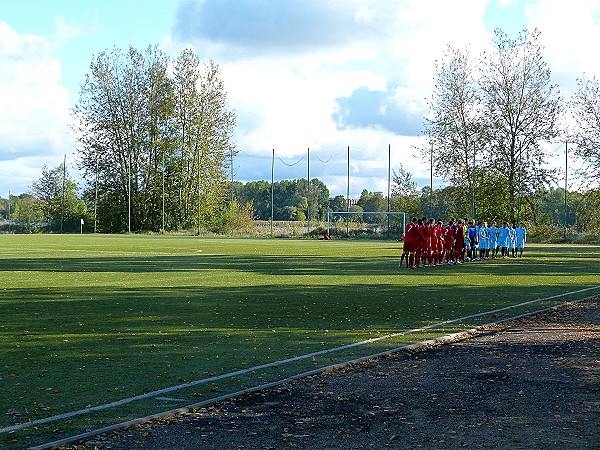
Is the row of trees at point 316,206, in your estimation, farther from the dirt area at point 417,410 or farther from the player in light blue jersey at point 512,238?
the dirt area at point 417,410

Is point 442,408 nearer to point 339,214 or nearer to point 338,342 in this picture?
point 338,342

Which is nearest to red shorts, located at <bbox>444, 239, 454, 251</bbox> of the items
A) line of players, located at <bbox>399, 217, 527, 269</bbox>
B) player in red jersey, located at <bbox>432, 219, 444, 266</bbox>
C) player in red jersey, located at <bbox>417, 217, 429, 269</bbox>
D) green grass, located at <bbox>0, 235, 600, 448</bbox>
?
line of players, located at <bbox>399, 217, 527, 269</bbox>

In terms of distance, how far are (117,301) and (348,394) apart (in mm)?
9935

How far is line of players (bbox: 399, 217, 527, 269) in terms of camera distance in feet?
105

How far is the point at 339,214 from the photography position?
78.9 metres

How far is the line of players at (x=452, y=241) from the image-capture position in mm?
31953

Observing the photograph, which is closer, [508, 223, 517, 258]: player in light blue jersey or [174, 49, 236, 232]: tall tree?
[508, 223, 517, 258]: player in light blue jersey

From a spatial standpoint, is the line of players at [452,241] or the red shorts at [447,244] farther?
the red shorts at [447,244]

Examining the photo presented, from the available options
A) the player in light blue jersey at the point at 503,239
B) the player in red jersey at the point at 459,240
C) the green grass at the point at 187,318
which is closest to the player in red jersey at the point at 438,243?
the player in red jersey at the point at 459,240

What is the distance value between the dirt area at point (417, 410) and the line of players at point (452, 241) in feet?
68.0

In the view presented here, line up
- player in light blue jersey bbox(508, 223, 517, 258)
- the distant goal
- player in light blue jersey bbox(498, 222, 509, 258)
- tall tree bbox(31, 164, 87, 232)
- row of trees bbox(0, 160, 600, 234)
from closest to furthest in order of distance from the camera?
player in light blue jersey bbox(498, 222, 509, 258), player in light blue jersey bbox(508, 223, 517, 258), row of trees bbox(0, 160, 600, 234), the distant goal, tall tree bbox(31, 164, 87, 232)

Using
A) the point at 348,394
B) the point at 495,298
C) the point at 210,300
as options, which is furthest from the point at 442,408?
the point at 495,298

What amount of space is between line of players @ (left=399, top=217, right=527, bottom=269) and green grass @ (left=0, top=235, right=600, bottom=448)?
190cm

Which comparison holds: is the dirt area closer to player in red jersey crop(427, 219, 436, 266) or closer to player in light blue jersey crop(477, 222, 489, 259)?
player in red jersey crop(427, 219, 436, 266)
